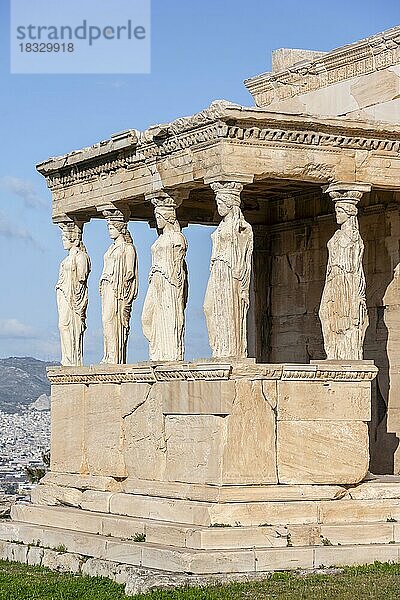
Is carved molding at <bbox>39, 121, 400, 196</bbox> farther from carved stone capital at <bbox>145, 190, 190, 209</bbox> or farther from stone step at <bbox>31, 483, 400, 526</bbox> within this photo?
stone step at <bbox>31, 483, 400, 526</bbox>

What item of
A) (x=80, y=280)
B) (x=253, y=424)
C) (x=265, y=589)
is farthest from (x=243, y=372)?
(x=80, y=280)

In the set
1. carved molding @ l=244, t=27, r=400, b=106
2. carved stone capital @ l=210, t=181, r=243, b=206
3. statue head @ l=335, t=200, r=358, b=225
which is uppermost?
carved molding @ l=244, t=27, r=400, b=106

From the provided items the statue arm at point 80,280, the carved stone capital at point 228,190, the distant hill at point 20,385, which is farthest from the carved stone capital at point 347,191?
the distant hill at point 20,385

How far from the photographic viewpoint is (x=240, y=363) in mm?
18969

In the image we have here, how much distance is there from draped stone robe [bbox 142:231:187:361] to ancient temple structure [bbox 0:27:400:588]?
2 centimetres

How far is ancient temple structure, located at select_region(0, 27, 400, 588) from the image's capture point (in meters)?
18.9

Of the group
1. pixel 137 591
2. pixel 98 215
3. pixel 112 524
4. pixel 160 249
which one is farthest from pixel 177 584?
pixel 98 215

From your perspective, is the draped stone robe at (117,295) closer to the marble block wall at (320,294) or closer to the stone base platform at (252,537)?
the marble block wall at (320,294)

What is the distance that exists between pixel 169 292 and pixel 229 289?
1571 millimetres

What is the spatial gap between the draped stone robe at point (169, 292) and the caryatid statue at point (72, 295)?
2630 millimetres

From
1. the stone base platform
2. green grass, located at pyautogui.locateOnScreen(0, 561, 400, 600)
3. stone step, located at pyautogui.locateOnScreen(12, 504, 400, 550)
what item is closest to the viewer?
green grass, located at pyautogui.locateOnScreen(0, 561, 400, 600)

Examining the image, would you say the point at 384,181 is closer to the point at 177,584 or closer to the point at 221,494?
the point at 221,494

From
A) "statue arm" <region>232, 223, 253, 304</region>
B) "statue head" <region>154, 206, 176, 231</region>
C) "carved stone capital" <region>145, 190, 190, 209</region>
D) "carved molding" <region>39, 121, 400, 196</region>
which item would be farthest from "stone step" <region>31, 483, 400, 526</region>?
"carved molding" <region>39, 121, 400, 196</region>

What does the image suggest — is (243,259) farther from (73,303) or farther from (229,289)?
(73,303)
